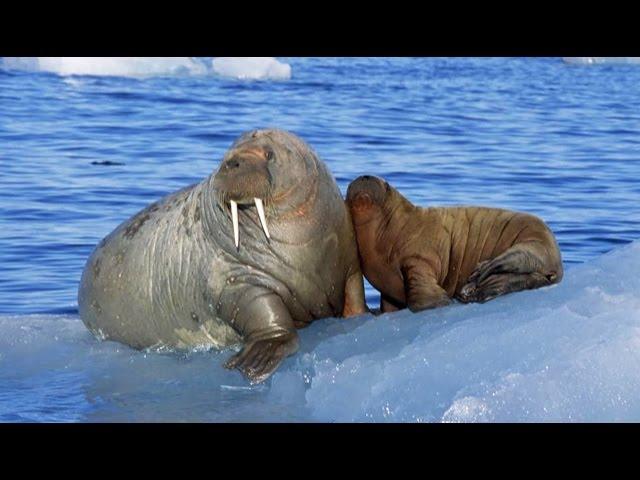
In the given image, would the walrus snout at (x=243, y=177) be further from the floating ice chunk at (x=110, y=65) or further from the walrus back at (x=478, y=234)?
the floating ice chunk at (x=110, y=65)

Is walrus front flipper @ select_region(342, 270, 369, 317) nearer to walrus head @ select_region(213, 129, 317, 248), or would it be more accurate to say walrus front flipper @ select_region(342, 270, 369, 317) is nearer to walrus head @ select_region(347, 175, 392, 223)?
walrus head @ select_region(347, 175, 392, 223)

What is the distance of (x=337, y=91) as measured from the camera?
90.5 ft

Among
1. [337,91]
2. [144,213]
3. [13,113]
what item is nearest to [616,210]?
[144,213]

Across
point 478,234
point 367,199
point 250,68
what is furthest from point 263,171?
point 250,68

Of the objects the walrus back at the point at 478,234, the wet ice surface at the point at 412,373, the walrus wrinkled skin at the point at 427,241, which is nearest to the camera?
the wet ice surface at the point at 412,373

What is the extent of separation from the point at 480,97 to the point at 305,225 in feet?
62.8

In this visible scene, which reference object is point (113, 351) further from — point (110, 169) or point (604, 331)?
point (110, 169)

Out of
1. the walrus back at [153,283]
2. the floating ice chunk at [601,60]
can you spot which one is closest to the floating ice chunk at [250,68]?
the floating ice chunk at [601,60]

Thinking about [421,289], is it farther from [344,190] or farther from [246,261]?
[344,190]

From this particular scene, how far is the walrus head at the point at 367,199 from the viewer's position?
8.18m

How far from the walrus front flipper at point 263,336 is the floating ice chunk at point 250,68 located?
70.4ft

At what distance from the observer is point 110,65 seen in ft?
94.0

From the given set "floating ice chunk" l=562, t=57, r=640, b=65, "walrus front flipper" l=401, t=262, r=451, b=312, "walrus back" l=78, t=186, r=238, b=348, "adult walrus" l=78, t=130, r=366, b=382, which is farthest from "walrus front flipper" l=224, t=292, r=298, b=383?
"floating ice chunk" l=562, t=57, r=640, b=65

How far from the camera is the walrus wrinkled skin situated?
25.7 ft
